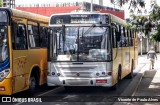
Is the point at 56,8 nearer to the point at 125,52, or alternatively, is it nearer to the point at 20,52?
the point at 125,52

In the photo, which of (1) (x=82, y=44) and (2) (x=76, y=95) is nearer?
(1) (x=82, y=44)

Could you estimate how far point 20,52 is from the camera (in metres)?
12.7

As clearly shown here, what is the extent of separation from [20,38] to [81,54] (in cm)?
232

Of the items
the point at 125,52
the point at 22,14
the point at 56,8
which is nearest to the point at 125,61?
the point at 125,52

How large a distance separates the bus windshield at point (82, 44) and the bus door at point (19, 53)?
54.1 inches

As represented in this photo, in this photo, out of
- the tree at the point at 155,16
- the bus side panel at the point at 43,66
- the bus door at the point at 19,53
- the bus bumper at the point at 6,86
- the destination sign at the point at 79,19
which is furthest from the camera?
the bus side panel at the point at 43,66

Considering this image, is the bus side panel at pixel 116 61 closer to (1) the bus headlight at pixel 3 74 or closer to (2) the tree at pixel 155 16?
(2) the tree at pixel 155 16

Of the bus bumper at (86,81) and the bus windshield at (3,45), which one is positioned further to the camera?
the bus bumper at (86,81)

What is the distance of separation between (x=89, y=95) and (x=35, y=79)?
6.85 ft

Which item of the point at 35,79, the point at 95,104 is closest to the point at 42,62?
the point at 35,79

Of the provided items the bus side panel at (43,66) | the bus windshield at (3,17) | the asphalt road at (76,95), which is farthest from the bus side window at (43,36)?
the bus windshield at (3,17)

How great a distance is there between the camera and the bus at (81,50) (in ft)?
45.4

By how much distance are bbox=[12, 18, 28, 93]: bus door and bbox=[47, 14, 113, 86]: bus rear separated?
1.29 m

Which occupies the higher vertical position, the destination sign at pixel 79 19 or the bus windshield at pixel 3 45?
the destination sign at pixel 79 19
